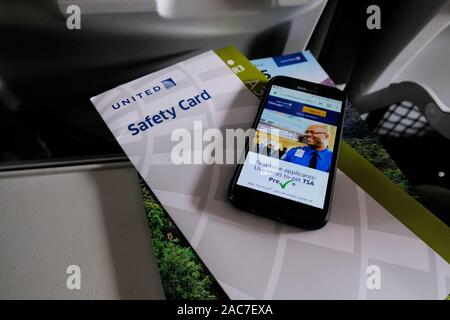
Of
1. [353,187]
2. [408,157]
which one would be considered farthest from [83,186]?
[408,157]

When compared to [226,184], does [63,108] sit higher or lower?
higher

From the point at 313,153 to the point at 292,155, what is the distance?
26 millimetres

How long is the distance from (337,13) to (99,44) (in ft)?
1.15

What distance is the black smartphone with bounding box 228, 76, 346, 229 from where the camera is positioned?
36 centimetres

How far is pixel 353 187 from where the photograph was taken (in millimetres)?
392

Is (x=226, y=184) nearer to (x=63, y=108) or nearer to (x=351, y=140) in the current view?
(x=351, y=140)

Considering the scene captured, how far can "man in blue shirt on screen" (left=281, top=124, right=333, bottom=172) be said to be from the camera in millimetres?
397

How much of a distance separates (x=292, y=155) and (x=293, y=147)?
0.04 ft

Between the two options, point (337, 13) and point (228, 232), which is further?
point (337, 13)

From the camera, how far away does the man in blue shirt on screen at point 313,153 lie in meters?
0.40

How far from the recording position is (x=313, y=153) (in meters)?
0.40
